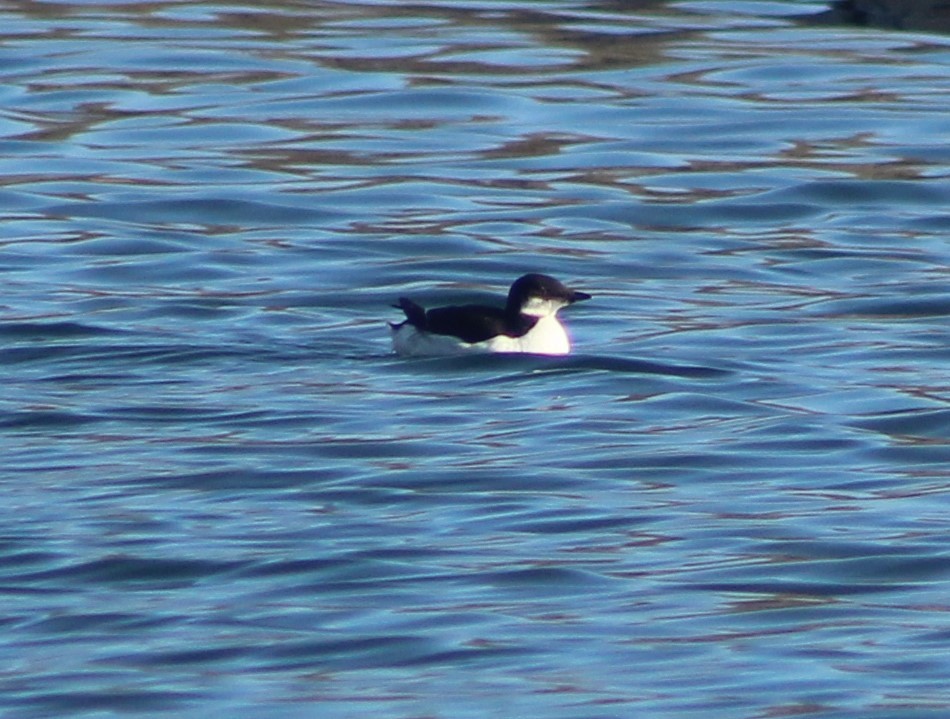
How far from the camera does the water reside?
7.58 m

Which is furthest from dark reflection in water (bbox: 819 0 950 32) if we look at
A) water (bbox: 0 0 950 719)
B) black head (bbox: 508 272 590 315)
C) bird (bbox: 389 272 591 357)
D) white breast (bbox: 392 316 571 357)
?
white breast (bbox: 392 316 571 357)

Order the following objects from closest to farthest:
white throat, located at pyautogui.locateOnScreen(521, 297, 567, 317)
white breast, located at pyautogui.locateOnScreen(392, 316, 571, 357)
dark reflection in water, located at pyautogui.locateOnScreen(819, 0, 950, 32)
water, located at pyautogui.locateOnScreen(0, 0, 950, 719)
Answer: water, located at pyautogui.locateOnScreen(0, 0, 950, 719) < white breast, located at pyautogui.locateOnScreen(392, 316, 571, 357) < white throat, located at pyautogui.locateOnScreen(521, 297, 567, 317) < dark reflection in water, located at pyautogui.locateOnScreen(819, 0, 950, 32)

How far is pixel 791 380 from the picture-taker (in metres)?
11.9

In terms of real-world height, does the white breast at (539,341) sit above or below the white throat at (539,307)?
below

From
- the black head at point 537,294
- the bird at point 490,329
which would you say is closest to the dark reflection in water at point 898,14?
the black head at point 537,294

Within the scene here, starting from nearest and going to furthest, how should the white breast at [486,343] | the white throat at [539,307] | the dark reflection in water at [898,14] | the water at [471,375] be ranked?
the water at [471,375] < the white breast at [486,343] < the white throat at [539,307] < the dark reflection in water at [898,14]

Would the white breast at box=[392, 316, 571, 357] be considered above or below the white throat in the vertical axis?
below

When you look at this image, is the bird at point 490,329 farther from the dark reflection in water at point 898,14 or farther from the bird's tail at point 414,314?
the dark reflection in water at point 898,14

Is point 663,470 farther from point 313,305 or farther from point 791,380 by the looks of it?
point 313,305

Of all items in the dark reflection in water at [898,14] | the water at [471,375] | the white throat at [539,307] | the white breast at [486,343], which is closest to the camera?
the water at [471,375]

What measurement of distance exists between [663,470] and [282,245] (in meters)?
5.98

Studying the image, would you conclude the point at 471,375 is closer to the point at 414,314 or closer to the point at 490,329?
the point at 490,329

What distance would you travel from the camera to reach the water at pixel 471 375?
7578 millimetres

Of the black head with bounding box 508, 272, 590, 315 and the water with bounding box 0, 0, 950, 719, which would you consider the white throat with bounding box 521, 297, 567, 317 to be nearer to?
the black head with bounding box 508, 272, 590, 315
